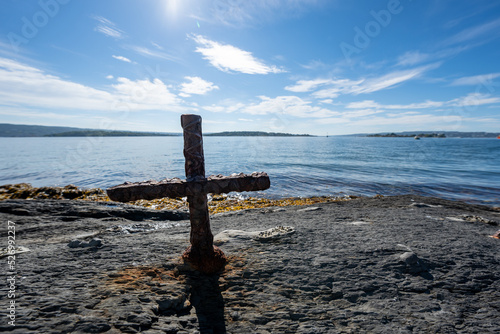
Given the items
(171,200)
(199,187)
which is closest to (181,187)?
(199,187)

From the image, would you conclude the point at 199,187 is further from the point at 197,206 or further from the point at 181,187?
the point at 197,206

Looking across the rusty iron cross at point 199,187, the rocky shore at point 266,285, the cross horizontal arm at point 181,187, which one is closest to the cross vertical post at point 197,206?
the rusty iron cross at point 199,187

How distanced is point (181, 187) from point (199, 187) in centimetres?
28

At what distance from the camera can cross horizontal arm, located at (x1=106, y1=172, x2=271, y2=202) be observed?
3.24m

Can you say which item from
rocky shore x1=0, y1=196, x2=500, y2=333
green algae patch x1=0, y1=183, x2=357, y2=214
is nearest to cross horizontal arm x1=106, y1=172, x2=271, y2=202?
rocky shore x1=0, y1=196, x2=500, y2=333

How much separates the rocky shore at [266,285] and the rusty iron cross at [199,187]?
0.80 feet

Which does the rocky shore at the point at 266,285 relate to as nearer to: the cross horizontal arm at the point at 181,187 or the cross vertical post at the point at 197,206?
the cross vertical post at the point at 197,206

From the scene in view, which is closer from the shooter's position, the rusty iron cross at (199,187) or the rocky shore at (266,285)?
the rocky shore at (266,285)

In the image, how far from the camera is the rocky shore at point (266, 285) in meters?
2.65

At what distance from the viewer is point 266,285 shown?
3.44m

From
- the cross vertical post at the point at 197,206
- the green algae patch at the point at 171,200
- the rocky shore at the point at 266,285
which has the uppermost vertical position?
the cross vertical post at the point at 197,206

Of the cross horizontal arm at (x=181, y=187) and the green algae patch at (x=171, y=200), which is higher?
the cross horizontal arm at (x=181, y=187)

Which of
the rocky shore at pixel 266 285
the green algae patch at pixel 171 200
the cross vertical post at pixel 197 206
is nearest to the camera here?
the rocky shore at pixel 266 285

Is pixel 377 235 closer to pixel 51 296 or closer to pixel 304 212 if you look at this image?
pixel 304 212
